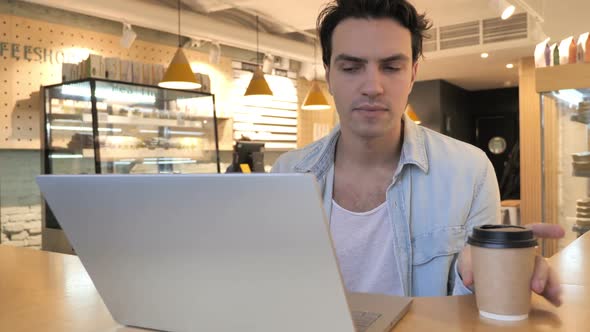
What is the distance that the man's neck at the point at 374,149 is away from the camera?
1.62 metres

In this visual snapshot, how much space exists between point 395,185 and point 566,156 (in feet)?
6.08

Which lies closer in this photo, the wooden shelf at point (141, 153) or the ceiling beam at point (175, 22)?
the wooden shelf at point (141, 153)

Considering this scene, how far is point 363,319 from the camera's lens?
0.87m

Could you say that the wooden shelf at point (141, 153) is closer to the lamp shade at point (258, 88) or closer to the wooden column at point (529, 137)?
the lamp shade at point (258, 88)

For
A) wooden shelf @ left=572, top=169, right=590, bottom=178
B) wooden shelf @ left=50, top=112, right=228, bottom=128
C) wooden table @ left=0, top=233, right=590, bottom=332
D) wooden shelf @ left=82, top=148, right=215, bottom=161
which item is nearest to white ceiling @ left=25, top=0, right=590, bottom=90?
wooden shelf @ left=50, top=112, right=228, bottom=128

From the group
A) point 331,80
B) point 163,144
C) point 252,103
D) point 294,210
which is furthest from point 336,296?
point 252,103

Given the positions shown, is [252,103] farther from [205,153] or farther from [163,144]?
[163,144]

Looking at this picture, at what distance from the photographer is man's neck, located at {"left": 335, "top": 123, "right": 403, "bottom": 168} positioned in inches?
63.7

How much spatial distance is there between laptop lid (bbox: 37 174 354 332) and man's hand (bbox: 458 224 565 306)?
333 mm

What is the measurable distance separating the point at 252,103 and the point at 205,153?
74.8 inches

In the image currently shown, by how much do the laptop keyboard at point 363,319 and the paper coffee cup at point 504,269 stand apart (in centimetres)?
18

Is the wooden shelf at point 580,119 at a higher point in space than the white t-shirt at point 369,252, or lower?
higher

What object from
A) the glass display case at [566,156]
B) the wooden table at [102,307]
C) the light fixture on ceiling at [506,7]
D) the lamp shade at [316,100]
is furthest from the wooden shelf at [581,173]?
the lamp shade at [316,100]

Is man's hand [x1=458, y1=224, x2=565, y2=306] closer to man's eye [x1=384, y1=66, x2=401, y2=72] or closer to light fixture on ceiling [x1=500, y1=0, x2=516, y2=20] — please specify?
man's eye [x1=384, y1=66, x2=401, y2=72]
